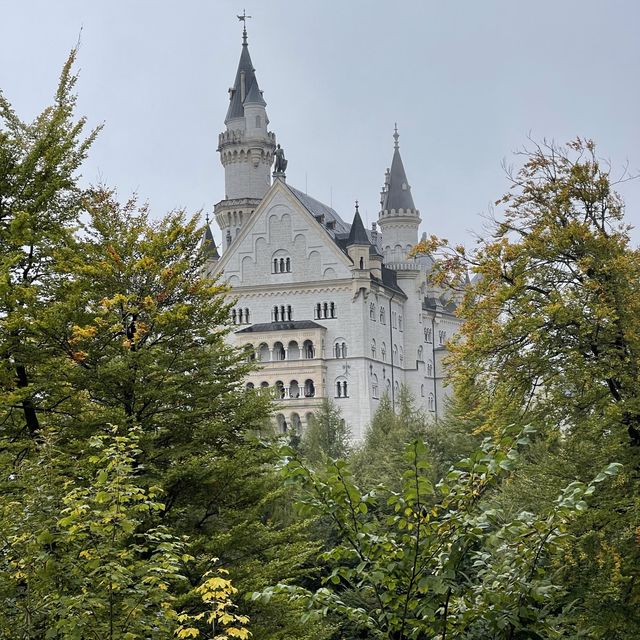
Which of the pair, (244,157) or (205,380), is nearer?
(205,380)

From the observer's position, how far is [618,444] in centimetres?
2053

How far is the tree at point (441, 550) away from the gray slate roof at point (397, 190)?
104 meters

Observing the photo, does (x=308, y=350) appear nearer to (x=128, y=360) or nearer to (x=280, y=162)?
(x=280, y=162)

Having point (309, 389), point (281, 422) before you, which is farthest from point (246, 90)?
point (281, 422)

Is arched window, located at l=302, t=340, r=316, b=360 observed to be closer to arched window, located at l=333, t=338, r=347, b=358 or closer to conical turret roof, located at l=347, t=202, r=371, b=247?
arched window, located at l=333, t=338, r=347, b=358

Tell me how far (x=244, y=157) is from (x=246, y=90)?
7.36 meters

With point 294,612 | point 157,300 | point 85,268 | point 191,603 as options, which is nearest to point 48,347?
point 85,268

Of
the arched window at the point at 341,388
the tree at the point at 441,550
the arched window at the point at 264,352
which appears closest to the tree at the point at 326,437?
the arched window at the point at 341,388

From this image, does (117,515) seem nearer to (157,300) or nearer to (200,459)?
(200,459)

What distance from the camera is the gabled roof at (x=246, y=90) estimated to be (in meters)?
108

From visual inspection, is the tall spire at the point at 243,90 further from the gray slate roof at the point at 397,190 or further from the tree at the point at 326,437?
the tree at the point at 326,437

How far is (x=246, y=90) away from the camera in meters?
109

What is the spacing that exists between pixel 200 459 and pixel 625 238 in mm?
10352

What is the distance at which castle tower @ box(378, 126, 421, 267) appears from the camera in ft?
365
